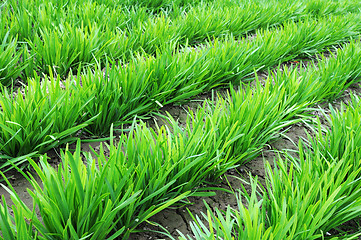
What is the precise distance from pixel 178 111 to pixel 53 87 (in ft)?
2.39

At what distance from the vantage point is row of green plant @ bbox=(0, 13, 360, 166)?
4.09 ft

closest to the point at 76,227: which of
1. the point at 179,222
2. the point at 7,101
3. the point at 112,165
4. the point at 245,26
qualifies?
the point at 112,165

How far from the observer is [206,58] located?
200cm

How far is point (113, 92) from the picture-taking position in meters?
1.52

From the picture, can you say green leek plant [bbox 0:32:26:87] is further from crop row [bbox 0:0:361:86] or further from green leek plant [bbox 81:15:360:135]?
green leek plant [bbox 81:15:360:135]

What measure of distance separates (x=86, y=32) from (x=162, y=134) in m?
0.88

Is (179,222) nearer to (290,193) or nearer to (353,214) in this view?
(290,193)

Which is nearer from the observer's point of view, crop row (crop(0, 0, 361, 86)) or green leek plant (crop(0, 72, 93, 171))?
green leek plant (crop(0, 72, 93, 171))

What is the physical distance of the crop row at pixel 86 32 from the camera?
71.4 inches

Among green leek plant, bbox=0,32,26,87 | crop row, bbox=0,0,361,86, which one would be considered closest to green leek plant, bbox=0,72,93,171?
crop row, bbox=0,0,361,86

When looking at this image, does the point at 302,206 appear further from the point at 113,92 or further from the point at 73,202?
the point at 113,92

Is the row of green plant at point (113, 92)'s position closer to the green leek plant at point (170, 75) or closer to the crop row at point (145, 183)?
the green leek plant at point (170, 75)

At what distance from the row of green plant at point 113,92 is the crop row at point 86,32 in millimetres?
152

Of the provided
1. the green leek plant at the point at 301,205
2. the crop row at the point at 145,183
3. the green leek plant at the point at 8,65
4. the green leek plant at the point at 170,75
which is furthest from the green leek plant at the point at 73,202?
the green leek plant at the point at 8,65
